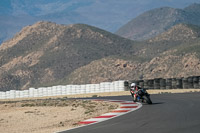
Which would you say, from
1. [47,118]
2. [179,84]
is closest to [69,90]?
[179,84]

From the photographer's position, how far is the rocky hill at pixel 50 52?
122m

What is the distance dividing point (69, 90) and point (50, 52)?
3306 inches

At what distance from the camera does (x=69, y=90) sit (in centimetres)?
5066

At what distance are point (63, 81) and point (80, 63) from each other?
1446cm

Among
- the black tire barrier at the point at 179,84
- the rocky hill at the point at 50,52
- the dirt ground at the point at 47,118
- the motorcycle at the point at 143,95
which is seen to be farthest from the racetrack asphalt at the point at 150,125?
the rocky hill at the point at 50,52

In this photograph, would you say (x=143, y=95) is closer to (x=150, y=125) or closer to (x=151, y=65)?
(x=150, y=125)

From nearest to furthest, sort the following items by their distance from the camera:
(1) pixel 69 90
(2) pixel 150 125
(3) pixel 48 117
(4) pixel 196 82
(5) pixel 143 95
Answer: (2) pixel 150 125
(3) pixel 48 117
(5) pixel 143 95
(4) pixel 196 82
(1) pixel 69 90

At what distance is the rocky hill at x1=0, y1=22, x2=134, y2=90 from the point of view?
122 m

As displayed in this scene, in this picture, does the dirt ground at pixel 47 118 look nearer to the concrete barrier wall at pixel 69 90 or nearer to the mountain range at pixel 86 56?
the concrete barrier wall at pixel 69 90

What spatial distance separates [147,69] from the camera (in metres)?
98.2

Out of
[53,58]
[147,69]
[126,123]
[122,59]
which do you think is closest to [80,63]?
[53,58]

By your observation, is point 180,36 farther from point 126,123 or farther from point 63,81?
point 126,123

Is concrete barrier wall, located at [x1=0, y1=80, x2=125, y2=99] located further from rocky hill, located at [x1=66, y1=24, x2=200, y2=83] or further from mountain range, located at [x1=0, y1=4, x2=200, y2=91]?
mountain range, located at [x1=0, y1=4, x2=200, y2=91]

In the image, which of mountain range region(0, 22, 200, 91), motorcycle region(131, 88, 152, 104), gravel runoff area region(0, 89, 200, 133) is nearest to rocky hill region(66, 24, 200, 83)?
mountain range region(0, 22, 200, 91)
